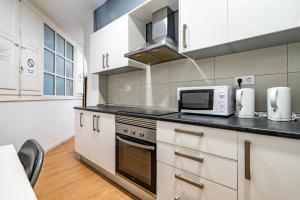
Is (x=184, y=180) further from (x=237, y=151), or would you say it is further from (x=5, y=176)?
(x=5, y=176)

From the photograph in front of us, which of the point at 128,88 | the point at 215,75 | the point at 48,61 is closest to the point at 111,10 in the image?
the point at 128,88

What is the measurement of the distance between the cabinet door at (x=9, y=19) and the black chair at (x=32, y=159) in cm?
201

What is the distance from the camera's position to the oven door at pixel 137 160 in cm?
135

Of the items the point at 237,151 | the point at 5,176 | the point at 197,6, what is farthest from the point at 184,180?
the point at 197,6

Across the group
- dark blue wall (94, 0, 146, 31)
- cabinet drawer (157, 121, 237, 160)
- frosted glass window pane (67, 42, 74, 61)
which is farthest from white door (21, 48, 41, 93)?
cabinet drawer (157, 121, 237, 160)

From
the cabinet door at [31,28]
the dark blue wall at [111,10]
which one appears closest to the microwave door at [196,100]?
the dark blue wall at [111,10]

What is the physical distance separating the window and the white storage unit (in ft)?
9.40

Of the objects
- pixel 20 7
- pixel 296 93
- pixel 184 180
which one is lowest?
pixel 184 180

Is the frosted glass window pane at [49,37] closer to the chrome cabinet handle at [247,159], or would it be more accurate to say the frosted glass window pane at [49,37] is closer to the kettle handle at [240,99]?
the kettle handle at [240,99]

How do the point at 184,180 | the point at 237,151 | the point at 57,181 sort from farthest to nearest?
1. the point at 57,181
2. the point at 184,180
3. the point at 237,151

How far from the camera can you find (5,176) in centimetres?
60

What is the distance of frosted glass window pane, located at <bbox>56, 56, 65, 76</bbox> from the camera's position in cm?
355

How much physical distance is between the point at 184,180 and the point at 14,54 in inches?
106

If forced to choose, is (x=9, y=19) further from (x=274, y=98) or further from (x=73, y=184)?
(x=274, y=98)
